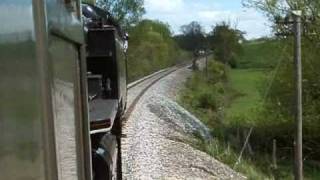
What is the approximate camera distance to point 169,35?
95.8 meters

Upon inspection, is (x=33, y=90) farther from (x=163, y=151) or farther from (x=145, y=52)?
(x=145, y=52)

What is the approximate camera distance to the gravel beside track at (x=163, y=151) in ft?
51.7

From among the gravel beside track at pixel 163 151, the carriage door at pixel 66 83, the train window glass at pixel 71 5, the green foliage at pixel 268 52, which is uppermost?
the train window glass at pixel 71 5

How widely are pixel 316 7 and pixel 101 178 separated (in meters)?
28.2

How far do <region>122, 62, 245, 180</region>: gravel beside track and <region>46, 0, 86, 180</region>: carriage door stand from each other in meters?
11.0

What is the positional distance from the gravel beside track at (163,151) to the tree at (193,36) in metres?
56.9

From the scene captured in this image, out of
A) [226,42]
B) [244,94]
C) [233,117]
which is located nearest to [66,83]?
[233,117]

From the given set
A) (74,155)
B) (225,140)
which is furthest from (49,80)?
(225,140)

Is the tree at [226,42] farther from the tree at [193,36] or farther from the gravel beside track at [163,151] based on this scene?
the gravel beside track at [163,151]

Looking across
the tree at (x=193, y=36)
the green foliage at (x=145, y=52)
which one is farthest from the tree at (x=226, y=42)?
the tree at (x=193, y=36)

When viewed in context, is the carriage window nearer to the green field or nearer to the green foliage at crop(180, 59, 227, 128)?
the green field

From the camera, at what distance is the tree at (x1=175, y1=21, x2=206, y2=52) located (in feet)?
288

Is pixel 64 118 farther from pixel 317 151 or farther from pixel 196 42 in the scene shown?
pixel 196 42

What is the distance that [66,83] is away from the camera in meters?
2.54
